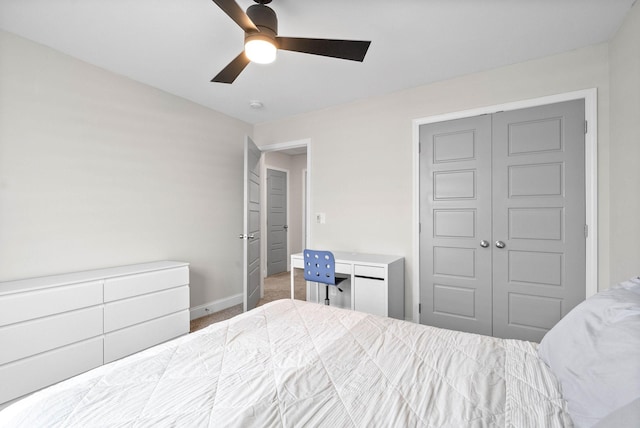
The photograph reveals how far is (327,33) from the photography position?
6.93ft

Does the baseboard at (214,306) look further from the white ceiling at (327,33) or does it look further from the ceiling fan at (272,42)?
the ceiling fan at (272,42)

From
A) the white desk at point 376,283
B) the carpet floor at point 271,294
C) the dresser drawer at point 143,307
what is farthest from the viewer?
the carpet floor at point 271,294

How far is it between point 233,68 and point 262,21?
46 cm

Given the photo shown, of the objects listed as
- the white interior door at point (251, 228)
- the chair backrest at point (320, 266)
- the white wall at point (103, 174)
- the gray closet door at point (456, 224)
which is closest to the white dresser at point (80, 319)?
the white wall at point (103, 174)

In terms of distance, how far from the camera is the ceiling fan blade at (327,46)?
1660mm

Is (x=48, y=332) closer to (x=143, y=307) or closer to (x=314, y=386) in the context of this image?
(x=143, y=307)

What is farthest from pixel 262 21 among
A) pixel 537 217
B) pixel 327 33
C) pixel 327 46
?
pixel 537 217

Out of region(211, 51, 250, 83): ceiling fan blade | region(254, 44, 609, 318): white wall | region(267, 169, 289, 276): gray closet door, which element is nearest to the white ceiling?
region(254, 44, 609, 318): white wall

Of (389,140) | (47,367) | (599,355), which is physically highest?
(389,140)

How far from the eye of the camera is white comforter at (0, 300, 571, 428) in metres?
0.85

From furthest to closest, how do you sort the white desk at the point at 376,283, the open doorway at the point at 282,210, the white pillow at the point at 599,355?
the open doorway at the point at 282,210, the white desk at the point at 376,283, the white pillow at the point at 599,355

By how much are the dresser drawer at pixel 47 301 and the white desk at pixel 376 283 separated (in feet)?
6.75

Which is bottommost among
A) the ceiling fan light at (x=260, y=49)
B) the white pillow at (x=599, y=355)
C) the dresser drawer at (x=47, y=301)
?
the dresser drawer at (x=47, y=301)

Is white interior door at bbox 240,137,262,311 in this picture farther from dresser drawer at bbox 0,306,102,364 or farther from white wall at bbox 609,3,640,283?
white wall at bbox 609,3,640,283
